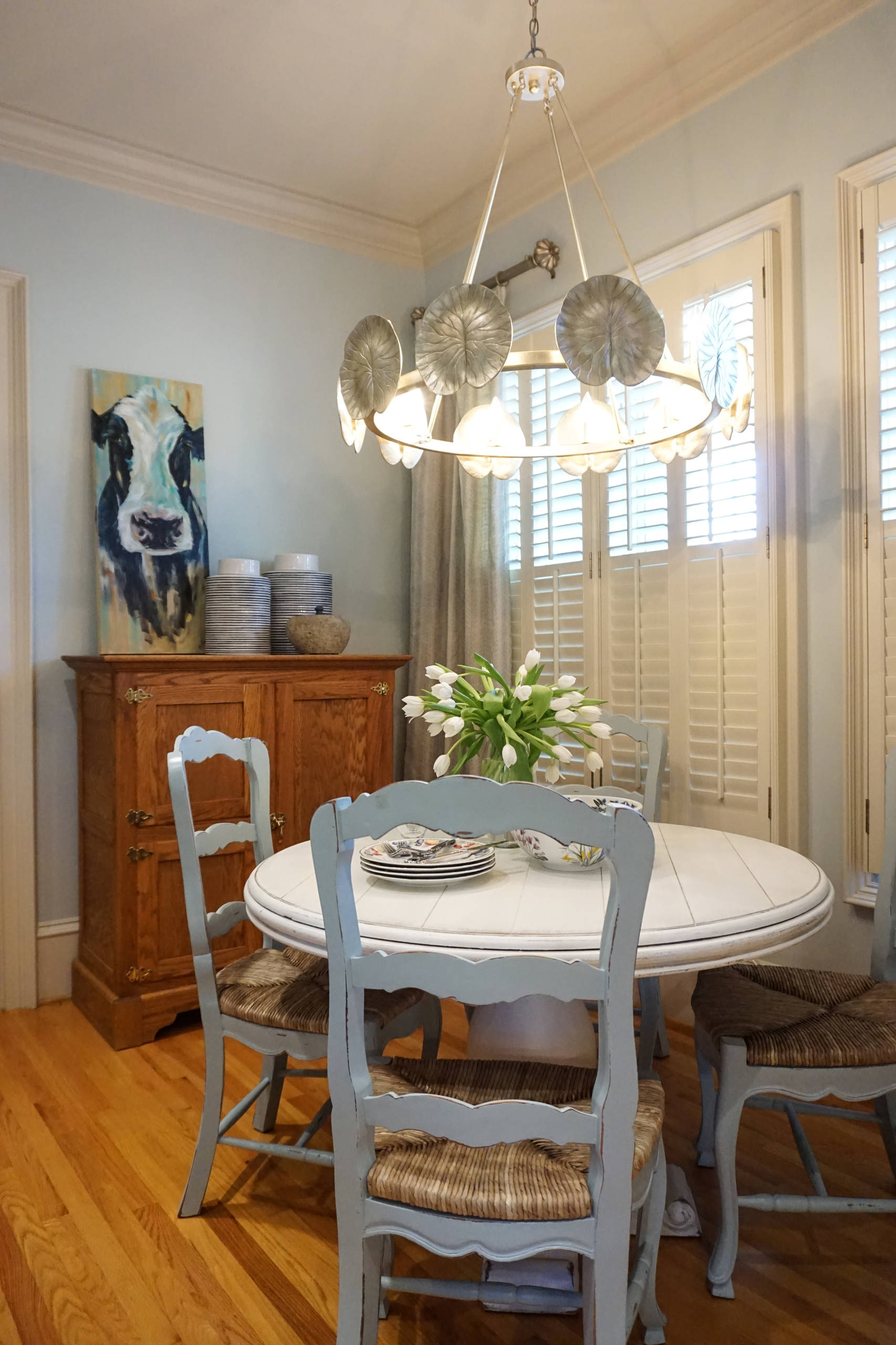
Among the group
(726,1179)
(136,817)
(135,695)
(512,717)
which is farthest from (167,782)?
(726,1179)

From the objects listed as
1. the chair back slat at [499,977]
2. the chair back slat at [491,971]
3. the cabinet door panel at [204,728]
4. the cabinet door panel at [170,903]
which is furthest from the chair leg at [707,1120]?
the cabinet door panel at [204,728]

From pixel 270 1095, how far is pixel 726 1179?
3.68 ft

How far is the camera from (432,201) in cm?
378

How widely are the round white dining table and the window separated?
0.74 m

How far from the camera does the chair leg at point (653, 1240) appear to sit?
150cm

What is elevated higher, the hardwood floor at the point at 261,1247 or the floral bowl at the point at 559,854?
the floral bowl at the point at 559,854

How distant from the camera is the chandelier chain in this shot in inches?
81.3

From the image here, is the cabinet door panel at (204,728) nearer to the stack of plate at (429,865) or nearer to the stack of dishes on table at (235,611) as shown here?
the stack of dishes on table at (235,611)

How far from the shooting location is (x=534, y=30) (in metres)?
2.26

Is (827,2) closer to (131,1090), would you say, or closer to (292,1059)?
(292,1059)

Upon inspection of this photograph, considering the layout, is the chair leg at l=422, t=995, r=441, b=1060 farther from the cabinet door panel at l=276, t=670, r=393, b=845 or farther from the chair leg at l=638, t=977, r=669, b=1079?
the cabinet door panel at l=276, t=670, r=393, b=845

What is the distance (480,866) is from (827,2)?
2.49 m

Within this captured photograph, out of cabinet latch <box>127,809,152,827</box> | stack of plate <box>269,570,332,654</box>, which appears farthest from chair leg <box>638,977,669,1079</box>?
stack of plate <box>269,570,332,654</box>

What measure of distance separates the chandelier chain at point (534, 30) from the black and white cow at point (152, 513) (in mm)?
1724
